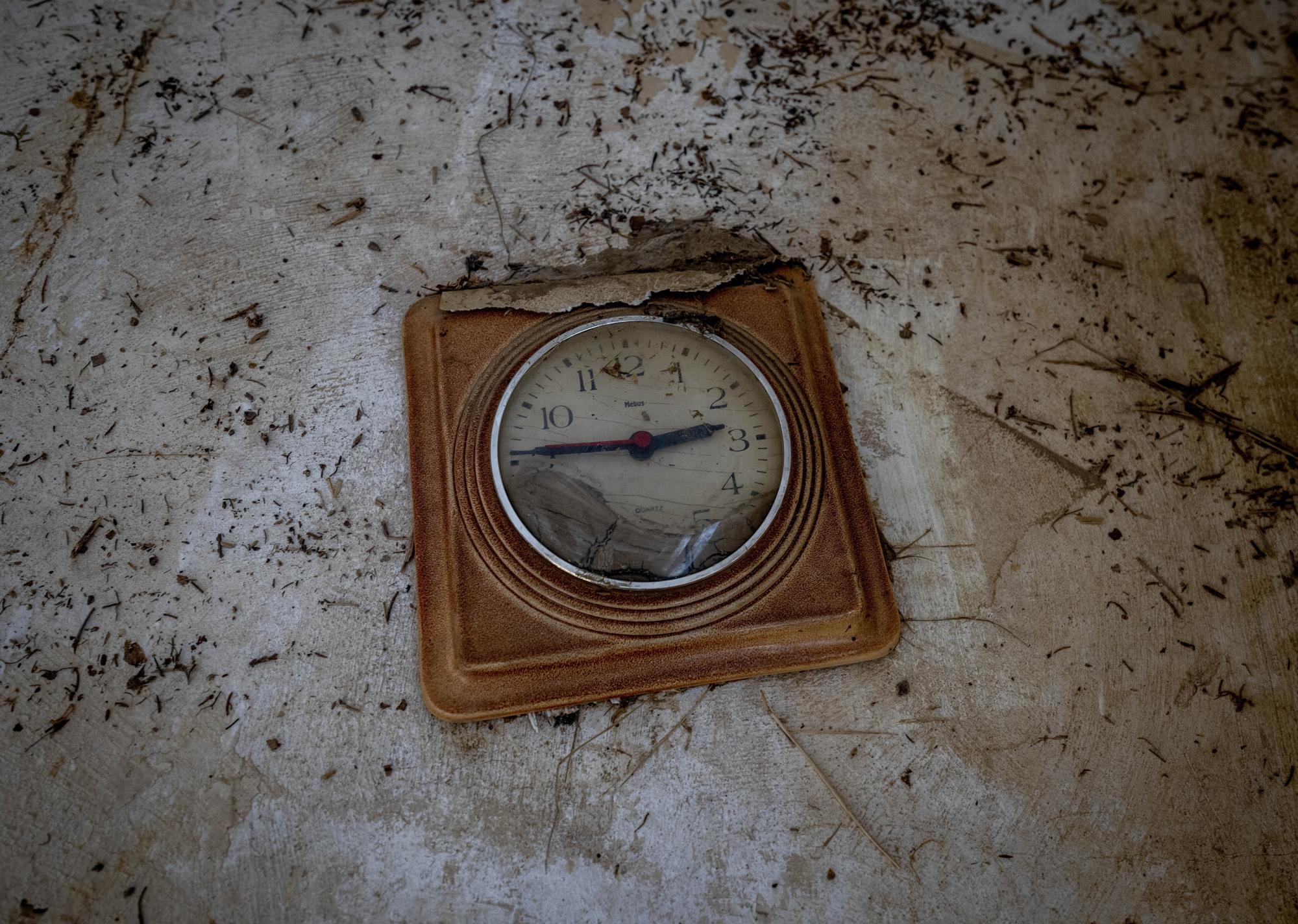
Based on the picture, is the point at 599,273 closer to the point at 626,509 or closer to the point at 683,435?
the point at 683,435

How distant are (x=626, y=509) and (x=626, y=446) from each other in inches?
4.5

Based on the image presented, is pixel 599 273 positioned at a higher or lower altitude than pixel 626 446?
higher

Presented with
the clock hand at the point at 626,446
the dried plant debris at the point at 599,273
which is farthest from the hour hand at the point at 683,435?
the dried plant debris at the point at 599,273

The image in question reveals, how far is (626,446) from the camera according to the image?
1348 mm

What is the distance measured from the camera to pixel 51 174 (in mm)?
1566

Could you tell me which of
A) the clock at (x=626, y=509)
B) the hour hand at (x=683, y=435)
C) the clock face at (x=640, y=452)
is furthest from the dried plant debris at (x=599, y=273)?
the hour hand at (x=683, y=435)

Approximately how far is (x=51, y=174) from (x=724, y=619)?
5.26ft

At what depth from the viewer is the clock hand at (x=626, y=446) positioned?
1.34 m

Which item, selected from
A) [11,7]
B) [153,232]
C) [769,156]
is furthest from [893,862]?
[11,7]

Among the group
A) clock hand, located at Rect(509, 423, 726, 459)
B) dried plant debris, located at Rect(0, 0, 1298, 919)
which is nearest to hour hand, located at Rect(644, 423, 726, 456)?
clock hand, located at Rect(509, 423, 726, 459)

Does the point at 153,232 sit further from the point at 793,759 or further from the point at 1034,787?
the point at 1034,787

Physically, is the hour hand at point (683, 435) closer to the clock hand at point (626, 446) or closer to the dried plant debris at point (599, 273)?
the clock hand at point (626, 446)

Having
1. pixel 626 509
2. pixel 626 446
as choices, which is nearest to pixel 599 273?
pixel 626 446

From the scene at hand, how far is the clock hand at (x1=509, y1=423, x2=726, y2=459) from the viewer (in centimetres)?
134
